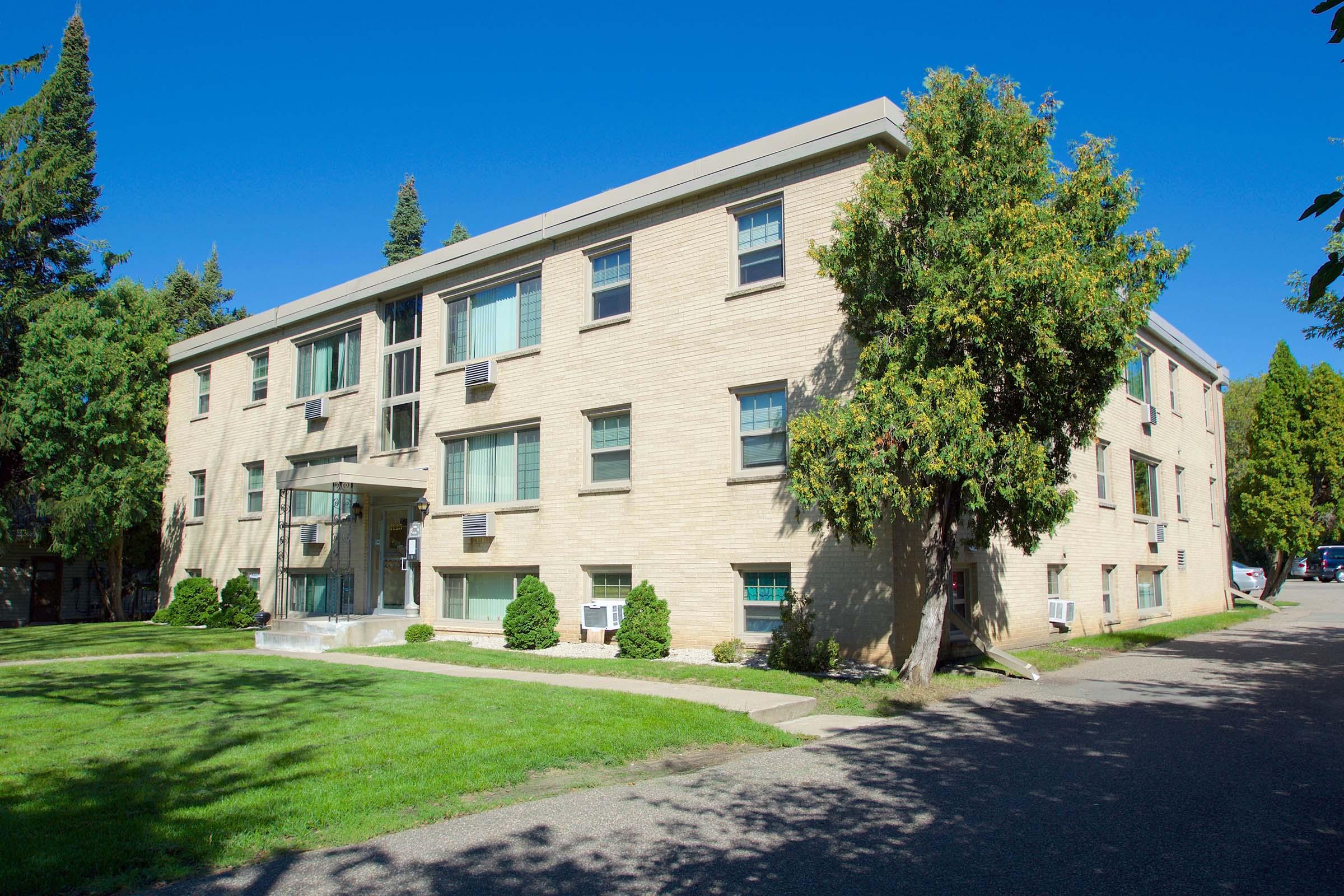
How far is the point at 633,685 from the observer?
1241cm

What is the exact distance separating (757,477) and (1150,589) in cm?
1462

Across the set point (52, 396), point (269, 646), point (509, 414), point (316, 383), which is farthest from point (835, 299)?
point (52, 396)

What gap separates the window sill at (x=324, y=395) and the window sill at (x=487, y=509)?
4408mm

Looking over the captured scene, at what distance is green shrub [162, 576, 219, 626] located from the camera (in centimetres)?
2409

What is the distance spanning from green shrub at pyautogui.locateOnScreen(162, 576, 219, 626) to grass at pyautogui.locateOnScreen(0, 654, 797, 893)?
11.8 metres

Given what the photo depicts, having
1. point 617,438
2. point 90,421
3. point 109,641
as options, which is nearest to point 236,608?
point 109,641

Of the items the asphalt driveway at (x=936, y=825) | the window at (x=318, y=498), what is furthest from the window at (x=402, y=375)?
the asphalt driveway at (x=936, y=825)

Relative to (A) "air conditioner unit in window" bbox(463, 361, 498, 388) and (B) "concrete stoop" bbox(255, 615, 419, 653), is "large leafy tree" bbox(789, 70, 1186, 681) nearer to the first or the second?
(A) "air conditioner unit in window" bbox(463, 361, 498, 388)

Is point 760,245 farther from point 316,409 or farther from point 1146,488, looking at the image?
point 1146,488

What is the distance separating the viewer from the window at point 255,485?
25.4 meters

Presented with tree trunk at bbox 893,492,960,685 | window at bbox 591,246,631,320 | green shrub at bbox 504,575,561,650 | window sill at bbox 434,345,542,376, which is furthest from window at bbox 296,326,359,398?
tree trunk at bbox 893,492,960,685

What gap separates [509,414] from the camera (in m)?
19.4

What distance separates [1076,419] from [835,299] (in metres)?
4.40

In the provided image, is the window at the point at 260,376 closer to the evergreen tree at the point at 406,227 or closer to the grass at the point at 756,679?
the grass at the point at 756,679
